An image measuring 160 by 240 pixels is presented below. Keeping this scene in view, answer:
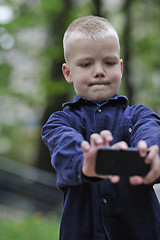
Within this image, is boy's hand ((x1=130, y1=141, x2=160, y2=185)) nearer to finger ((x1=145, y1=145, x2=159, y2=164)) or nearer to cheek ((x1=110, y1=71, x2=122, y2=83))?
finger ((x1=145, y1=145, x2=159, y2=164))

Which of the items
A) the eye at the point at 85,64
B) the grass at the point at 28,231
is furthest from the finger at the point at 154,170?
the grass at the point at 28,231

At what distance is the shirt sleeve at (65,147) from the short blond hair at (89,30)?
476mm

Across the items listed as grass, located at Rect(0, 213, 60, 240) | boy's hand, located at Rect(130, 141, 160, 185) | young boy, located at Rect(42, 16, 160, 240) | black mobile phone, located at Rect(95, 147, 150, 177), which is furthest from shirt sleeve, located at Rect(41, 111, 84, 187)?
grass, located at Rect(0, 213, 60, 240)

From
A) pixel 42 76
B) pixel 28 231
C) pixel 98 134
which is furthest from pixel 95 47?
pixel 42 76

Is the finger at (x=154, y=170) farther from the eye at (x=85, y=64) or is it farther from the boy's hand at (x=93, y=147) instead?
the eye at (x=85, y=64)

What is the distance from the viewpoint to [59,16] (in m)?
10.4

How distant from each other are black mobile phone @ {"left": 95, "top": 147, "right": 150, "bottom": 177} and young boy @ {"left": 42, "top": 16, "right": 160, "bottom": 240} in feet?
0.63

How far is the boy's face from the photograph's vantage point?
222 centimetres

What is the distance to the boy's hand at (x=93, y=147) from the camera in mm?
1626

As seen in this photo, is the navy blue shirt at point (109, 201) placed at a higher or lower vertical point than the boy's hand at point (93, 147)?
lower

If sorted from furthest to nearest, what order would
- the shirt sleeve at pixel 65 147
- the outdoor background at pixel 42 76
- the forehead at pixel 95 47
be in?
the outdoor background at pixel 42 76
the forehead at pixel 95 47
the shirt sleeve at pixel 65 147

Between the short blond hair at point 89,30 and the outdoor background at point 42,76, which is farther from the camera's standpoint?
the outdoor background at point 42,76

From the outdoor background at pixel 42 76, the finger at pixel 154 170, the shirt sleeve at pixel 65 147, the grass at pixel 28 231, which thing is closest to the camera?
the finger at pixel 154 170

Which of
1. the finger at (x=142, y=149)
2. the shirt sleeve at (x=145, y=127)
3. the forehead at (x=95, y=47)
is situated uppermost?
the forehead at (x=95, y=47)
